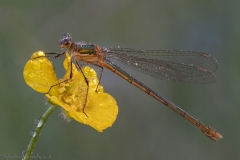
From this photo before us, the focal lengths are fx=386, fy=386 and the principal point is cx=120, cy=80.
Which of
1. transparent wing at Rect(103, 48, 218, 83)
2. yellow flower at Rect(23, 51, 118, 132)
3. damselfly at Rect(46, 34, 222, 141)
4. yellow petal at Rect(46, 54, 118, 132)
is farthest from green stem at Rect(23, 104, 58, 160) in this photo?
transparent wing at Rect(103, 48, 218, 83)

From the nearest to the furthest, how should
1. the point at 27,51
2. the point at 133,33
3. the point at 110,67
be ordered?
the point at 110,67, the point at 27,51, the point at 133,33

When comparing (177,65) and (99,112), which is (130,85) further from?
(99,112)

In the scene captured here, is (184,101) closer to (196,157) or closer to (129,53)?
(196,157)

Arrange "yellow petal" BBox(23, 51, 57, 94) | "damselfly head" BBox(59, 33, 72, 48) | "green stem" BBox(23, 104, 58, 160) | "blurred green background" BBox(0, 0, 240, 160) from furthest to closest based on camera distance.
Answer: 1. "blurred green background" BBox(0, 0, 240, 160)
2. "damselfly head" BBox(59, 33, 72, 48)
3. "yellow petal" BBox(23, 51, 57, 94)
4. "green stem" BBox(23, 104, 58, 160)

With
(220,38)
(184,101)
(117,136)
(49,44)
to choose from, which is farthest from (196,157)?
(49,44)

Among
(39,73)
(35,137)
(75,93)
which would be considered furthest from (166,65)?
(35,137)

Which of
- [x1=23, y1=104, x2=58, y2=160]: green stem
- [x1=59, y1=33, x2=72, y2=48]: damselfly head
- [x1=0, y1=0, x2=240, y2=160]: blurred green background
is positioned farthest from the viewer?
[x1=0, y1=0, x2=240, y2=160]: blurred green background

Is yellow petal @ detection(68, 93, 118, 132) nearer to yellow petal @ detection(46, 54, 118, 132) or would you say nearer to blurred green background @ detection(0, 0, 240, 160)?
yellow petal @ detection(46, 54, 118, 132)
